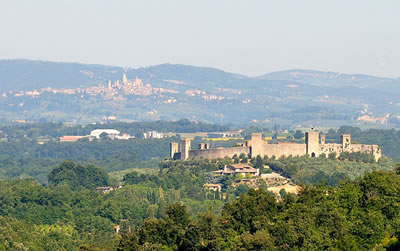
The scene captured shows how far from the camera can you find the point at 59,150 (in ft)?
599

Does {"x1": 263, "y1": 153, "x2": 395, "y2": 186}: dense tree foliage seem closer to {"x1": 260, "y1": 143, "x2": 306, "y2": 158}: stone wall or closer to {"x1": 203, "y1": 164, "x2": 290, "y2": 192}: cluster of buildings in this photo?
{"x1": 260, "y1": 143, "x2": 306, "y2": 158}: stone wall

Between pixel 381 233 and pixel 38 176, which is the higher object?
pixel 381 233

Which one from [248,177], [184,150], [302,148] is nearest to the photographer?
[248,177]

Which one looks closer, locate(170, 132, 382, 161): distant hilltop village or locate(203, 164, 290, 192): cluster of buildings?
locate(203, 164, 290, 192): cluster of buildings

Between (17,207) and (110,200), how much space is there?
6379 mm

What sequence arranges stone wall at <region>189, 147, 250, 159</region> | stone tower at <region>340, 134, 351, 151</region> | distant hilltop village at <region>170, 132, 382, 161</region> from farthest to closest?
1. stone wall at <region>189, 147, 250, 159</region>
2. stone tower at <region>340, 134, 351, 151</region>
3. distant hilltop village at <region>170, 132, 382, 161</region>

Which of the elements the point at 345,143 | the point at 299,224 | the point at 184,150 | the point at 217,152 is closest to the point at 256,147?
the point at 217,152

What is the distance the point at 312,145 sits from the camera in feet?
281

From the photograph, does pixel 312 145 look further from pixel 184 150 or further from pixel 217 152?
pixel 184 150

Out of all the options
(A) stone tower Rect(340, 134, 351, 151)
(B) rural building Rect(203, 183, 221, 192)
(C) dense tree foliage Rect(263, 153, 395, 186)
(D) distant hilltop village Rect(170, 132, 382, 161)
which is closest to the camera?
(C) dense tree foliage Rect(263, 153, 395, 186)

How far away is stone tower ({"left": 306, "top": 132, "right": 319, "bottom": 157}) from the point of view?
85500 millimetres

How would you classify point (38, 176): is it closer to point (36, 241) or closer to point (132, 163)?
point (132, 163)

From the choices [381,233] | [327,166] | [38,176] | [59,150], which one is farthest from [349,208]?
[59,150]

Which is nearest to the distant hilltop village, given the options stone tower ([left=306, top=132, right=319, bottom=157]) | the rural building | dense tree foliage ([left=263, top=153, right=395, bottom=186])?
stone tower ([left=306, top=132, right=319, bottom=157])
